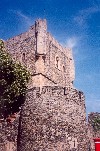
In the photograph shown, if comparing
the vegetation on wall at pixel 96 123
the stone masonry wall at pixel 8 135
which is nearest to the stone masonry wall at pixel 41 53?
the vegetation on wall at pixel 96 123

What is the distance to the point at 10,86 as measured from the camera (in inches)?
673

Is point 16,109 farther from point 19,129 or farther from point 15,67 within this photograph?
point 15,67

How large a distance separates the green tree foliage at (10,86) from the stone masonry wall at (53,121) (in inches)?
37.7

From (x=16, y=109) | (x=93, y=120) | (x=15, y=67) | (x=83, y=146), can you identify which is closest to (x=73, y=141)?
(x=83, y=146)

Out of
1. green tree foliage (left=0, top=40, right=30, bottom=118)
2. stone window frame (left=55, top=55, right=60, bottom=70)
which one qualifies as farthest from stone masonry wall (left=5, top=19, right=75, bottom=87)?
green tree foliage (left=0, top=40, right=30, bottom=118)

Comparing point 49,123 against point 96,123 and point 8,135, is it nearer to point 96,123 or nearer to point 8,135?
point 8,135

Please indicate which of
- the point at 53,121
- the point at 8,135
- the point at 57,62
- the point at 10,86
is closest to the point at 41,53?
the point at 57,62

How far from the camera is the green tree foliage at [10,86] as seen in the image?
16875 millimetres

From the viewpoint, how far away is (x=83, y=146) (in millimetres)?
15617

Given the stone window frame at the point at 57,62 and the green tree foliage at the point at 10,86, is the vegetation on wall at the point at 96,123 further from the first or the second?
the green tree foliage at the point at 10,86

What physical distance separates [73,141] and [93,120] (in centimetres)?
1144

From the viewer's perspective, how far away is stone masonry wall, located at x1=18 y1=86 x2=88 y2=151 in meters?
15.1

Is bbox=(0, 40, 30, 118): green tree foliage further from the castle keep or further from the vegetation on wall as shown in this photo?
the vegetation on wall

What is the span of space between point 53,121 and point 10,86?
3.62m
